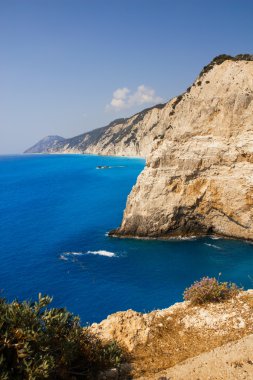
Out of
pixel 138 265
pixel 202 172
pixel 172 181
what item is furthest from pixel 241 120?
pixel 138 265

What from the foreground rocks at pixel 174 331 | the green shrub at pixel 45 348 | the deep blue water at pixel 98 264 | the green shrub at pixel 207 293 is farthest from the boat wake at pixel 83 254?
the green shrub at pixel 45 348

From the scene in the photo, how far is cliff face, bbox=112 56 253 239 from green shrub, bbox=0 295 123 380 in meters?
37.5

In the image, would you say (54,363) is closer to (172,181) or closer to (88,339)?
(88,339)

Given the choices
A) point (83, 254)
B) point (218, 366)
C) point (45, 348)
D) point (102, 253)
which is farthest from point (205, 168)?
point (45, 348)

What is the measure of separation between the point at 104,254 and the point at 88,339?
3366cm

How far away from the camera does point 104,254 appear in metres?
43.6

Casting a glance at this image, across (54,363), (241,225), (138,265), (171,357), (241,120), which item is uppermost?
(241,120)

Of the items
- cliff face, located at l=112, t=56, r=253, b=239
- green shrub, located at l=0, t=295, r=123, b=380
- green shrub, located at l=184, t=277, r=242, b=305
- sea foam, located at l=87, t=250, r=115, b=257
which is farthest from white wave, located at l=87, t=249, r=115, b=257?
green shrub, located at l=0, t=295, r=123, b=380

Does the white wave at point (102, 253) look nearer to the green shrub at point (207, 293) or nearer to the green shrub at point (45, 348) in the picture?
the green shrub at point (207, 293)

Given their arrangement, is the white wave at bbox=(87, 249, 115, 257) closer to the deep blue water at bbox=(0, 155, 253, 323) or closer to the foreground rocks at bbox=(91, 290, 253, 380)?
the deep blue water at bbox=(0, 155, 253, 323)

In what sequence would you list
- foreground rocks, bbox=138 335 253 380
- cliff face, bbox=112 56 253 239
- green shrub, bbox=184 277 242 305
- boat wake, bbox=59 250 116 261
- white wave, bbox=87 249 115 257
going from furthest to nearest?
1. cliff face, bbox=112 56 253 239
2. white wave, bbox=87 249 115 257
3. boat wake, bbox=59 250 116 261
4. green shrub, bbox=184 277 242 305
5. foreground rocks, bbox=138 335 253 380

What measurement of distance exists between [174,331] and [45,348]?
217 inches

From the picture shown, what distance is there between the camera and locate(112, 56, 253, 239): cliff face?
145 ft

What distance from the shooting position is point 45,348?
25.7ft
